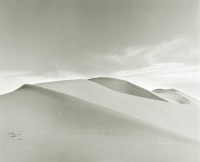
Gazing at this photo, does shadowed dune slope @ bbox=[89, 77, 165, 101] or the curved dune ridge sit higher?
shadowed dune slope @ bbox=[89, 77, 165, 101]

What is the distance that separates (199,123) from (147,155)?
Answer: 2.87m

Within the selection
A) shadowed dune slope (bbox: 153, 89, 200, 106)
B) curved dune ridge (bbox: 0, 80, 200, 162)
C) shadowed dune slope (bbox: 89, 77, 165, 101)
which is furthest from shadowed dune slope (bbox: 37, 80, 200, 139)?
shadowed dune slope (bbox: 89, 77, 165, 101)

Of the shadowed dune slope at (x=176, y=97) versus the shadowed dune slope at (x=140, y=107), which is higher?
the shadowed dune slope at (x=176, y=97)

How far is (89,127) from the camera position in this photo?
4652 millimetres

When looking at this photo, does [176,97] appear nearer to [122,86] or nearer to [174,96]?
[174,96]

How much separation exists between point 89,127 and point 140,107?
1.95 m

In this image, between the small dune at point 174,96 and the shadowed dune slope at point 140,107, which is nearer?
the shadowed dune slope at point 140,107

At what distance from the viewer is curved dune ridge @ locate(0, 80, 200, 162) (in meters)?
3.68

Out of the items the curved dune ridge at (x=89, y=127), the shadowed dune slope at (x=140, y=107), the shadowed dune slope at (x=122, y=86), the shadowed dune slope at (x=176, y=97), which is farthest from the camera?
the shadowed dune slope at (x=122, y=86)

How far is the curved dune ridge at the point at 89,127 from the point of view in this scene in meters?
3.68

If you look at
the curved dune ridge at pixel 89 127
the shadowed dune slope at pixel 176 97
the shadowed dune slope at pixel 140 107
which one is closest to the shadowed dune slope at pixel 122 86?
the shadowed dune slope at pixel 176 97

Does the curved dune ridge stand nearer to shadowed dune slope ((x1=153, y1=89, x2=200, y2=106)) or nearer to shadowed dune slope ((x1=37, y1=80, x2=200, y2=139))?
shadowed dune slope ((x1=37, y1=80, x2=200, y2=139))

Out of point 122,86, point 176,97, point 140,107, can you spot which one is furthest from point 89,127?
point 176,97

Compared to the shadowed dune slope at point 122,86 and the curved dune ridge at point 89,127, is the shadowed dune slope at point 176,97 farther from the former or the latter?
the curved dune ridge at point 89,127
